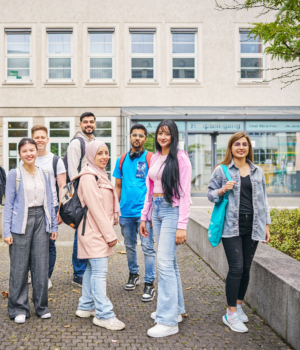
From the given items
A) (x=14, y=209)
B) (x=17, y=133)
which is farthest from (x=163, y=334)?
(x=17, y=133)

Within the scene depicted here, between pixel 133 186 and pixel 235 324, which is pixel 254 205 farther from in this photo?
pixel 133 186

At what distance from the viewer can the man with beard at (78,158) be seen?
5289 millimetres

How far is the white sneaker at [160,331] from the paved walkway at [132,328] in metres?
0.04

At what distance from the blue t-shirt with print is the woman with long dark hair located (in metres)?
1.17

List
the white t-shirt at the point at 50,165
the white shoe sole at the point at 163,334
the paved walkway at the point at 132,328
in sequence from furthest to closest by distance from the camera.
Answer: the white t-shirt at the point at 50,165 < the white shoe sole at the point at 163,334 < the paved walkway at the point at 132,328

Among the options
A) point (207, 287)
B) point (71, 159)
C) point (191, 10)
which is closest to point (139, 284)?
point (207, 287)

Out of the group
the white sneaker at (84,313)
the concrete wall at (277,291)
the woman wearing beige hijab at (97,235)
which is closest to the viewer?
the concrete wall at (277,291)

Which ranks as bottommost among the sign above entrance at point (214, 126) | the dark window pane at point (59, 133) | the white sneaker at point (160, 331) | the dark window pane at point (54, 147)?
the white sneaker at point (160, 331)

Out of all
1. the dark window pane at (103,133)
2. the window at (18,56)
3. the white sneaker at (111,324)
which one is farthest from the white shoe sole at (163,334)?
the window at (18,56)

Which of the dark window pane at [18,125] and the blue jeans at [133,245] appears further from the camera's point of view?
the dark window pane at [18,125]

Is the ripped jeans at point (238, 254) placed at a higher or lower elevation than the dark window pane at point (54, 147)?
lower

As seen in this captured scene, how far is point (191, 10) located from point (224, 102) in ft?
14.0

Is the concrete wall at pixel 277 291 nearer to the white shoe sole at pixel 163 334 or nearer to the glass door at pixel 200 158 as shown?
the white shoe sole at pixel 163 334

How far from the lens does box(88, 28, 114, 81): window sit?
18453 mm
